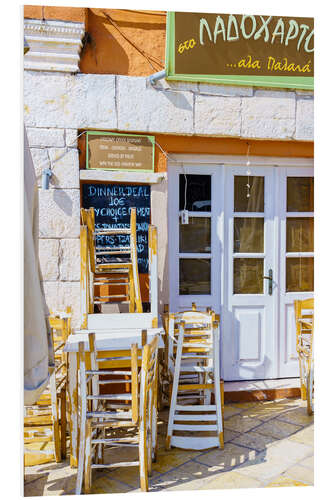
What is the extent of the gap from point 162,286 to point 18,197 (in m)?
Answer: 2.59

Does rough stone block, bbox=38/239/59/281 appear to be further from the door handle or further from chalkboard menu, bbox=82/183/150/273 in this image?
the door handle

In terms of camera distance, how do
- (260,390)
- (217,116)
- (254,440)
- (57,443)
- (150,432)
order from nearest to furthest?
1. (150,432)
2. (57,443)
3. (254,440)
4. (217,116)
5. (260,390)

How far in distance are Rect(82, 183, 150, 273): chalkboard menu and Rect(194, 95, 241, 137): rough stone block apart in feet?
2.52

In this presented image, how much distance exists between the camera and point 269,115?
4.88m

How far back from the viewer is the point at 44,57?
4430mm

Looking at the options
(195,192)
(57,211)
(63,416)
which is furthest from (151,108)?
(63,416)

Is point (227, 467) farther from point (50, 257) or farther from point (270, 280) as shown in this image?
point (50, 257)

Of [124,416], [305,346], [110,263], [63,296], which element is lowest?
[124,416]

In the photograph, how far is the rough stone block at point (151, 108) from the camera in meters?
4.62

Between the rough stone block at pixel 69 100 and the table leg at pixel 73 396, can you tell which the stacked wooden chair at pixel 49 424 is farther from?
the rough stone block at pixel 69 100

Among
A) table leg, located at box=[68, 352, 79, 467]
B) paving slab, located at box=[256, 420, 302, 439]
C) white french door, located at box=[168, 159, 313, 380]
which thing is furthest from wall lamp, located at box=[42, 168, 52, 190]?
paving slab, located at box=[256, 420, 302, 439]

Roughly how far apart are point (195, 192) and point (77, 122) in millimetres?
1290
